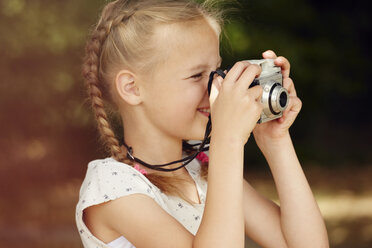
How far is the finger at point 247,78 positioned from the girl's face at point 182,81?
16 centimetres

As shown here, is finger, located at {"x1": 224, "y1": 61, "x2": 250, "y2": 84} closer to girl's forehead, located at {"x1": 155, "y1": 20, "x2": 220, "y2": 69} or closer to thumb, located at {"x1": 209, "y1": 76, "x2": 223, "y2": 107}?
thumb, located at {"x1": 209, "y1": 76, "x2": 223, "y2": 107}

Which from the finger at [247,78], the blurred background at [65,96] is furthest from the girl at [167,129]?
the blurred background at [65,96]

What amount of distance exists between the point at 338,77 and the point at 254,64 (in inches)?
146

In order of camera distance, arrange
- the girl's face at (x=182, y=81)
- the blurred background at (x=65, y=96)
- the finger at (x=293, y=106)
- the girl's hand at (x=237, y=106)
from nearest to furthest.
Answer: the girl's hand at (x=237, y=106), the girl's face at (x=182, y=81), the finger at (x=293, y=106), the blurred background at (x=65, y=96)

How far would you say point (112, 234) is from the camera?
1.27m

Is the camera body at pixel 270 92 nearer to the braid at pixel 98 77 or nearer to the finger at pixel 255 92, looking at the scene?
the finger at pixel 255 92

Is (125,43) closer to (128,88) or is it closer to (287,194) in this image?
(128,88)

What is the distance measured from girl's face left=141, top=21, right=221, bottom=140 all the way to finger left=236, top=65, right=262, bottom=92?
162mm

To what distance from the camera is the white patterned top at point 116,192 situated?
1.23 meters

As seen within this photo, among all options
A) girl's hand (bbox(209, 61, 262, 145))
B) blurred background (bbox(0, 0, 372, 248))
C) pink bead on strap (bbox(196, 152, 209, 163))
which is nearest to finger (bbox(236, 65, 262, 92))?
girl's hand (bbox(209, 61, 262, 145))

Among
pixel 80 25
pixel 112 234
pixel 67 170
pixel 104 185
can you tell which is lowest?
pixel 67 170

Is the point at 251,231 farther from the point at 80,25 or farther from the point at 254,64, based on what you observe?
the point at 80,25

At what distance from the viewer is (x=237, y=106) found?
1.16m

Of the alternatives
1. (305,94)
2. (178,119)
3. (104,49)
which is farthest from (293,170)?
(305,94)
